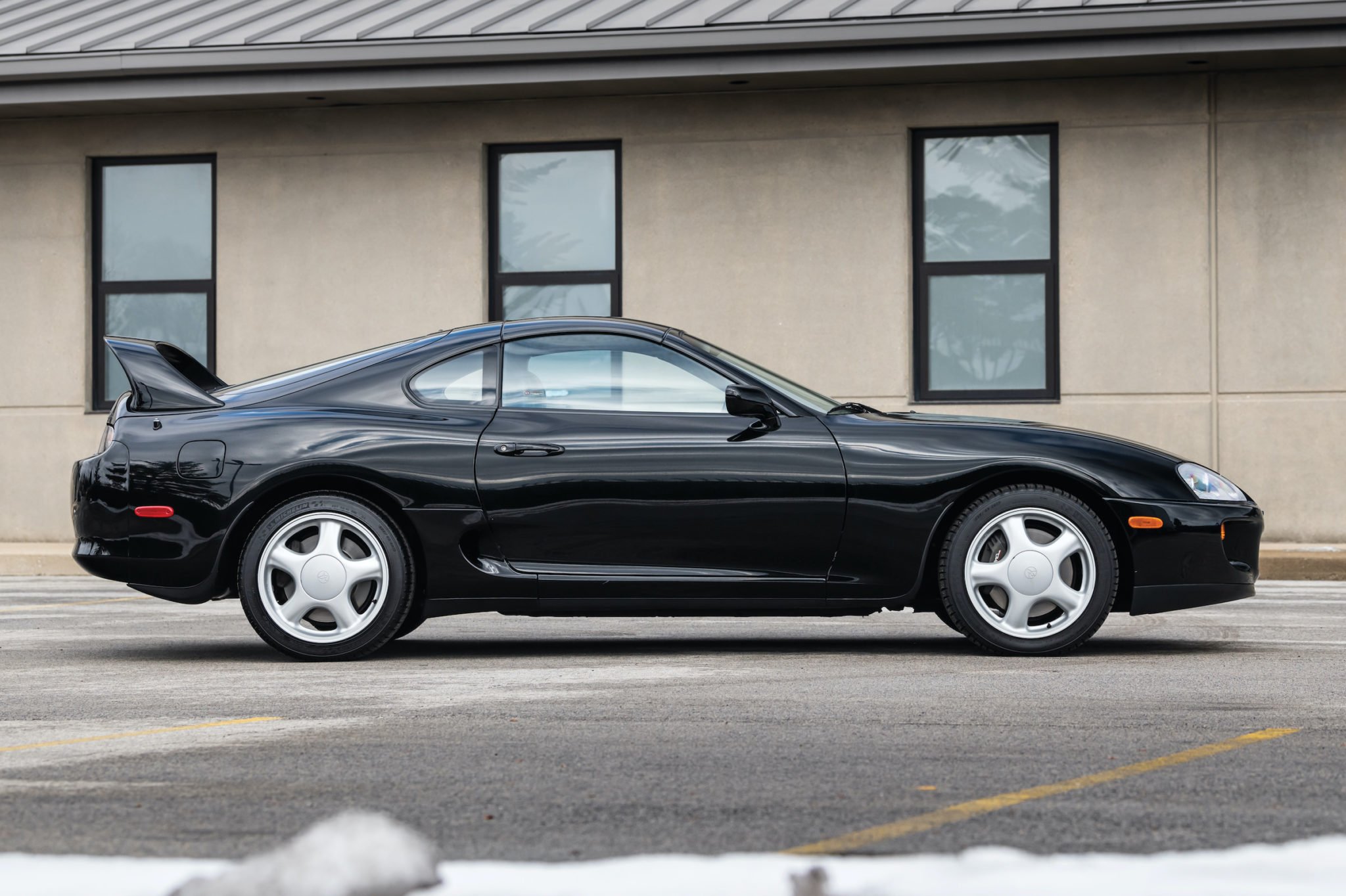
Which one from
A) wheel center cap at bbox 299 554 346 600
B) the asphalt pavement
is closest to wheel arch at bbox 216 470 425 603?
wheel center cap at bbox 299 554 346 600

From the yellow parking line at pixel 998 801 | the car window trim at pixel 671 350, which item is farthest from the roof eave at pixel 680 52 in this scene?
the yellow parking line at pixel 998 801

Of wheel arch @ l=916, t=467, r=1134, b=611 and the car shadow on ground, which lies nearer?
wheel arch @ l=916, t=467, r=1134, b=611

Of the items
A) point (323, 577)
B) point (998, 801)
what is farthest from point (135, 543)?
point (998, 801)

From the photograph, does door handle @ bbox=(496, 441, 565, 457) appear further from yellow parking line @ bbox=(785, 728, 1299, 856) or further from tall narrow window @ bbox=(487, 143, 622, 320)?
tall narrow window @ bbox=(487, 143, 622, 320)

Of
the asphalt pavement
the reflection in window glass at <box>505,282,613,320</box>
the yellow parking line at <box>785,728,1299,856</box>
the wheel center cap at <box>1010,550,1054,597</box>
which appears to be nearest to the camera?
the yellow parking line at <box>785,728,1299,856</box>

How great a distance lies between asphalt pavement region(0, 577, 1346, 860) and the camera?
3814 millimetres

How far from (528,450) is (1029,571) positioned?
6.71ft

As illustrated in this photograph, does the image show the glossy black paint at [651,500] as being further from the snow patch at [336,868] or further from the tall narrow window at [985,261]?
the tall narrow window at [985,261]

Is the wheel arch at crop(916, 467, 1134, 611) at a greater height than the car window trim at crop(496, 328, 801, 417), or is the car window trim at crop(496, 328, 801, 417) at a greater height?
the car window trim at crop(496, 328, 801, 417)

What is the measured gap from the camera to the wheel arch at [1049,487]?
7.02 meters

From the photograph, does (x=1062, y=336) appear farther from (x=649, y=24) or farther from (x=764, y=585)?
(x=764, y=585)

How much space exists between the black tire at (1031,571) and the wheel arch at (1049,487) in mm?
41

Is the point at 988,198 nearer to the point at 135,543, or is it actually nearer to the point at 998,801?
the point at 135,543

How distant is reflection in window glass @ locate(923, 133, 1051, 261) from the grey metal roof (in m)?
1.36
